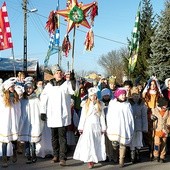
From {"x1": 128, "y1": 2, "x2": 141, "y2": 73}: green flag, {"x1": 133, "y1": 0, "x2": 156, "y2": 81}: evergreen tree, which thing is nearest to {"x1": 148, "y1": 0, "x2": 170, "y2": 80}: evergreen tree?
{"x1": 133, "y1": 0, "x2": 156, "y2": 81}: evergreen tree

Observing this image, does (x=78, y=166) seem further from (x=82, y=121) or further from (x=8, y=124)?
(x=8, y=124)

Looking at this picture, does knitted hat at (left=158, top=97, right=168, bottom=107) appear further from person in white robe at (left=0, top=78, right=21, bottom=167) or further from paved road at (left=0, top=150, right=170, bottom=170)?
person in white robe at (left=0, top=78, right=21, bottom=167)

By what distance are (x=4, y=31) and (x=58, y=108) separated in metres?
6.58

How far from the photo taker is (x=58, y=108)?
27.3 feet

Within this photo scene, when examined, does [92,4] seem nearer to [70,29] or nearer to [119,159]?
[70,29]

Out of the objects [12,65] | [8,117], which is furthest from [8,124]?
[12,65]

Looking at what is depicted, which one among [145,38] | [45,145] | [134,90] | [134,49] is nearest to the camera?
[45,145]

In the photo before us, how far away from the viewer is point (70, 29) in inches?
470

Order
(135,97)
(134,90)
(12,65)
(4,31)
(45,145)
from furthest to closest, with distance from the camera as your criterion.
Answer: (12,65), (4,31), (134,90), (45,145), (135,97)

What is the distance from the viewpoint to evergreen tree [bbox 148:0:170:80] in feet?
68.1

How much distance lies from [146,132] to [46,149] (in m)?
2.34

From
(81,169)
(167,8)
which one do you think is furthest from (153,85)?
(167,8)

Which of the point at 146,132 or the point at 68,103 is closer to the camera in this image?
the point at 68,103

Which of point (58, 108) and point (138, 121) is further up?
point (58, 108)
